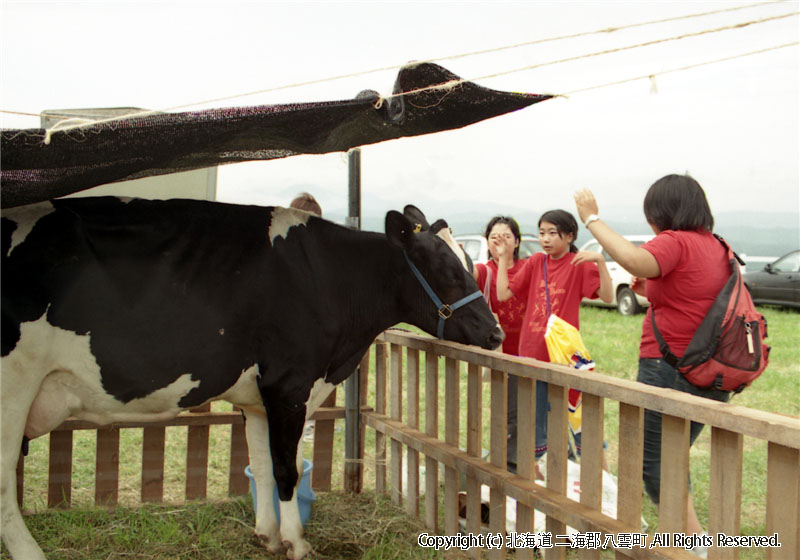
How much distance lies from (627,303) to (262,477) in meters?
13.1

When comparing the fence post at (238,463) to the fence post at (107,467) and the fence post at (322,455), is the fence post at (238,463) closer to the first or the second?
the fence post at (322,455)

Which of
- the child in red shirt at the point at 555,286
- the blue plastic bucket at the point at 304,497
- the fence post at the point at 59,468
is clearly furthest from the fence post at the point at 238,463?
the child in red shirt at the point at 555,286

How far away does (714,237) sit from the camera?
311 cm

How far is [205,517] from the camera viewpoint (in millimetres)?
3852

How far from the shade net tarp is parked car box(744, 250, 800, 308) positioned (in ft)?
47.1

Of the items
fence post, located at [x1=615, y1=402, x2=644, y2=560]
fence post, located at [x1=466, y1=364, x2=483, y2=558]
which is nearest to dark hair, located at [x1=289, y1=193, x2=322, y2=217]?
fence post, located at [x1=466, y1=364, x2=483, y2=558]

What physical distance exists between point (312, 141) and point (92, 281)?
1.17 meters

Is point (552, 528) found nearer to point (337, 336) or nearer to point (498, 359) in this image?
point (498, 359)

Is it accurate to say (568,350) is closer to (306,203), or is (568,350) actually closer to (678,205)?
(678,205)

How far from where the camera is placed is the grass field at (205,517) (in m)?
3.49

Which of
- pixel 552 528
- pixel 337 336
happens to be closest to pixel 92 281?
pixel 337 336

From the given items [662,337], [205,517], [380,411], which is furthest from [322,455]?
[662,337]

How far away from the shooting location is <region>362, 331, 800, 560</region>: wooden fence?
1997 millimetres

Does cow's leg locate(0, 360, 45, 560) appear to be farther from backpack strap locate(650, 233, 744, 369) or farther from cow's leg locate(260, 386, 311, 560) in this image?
backpack strap locate(650, 233, 744, 369)
